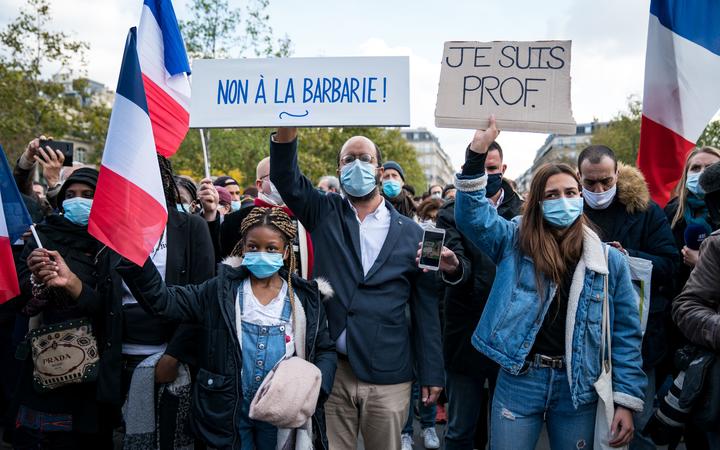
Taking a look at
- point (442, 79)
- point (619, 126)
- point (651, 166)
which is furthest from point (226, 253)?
point (619, 126)

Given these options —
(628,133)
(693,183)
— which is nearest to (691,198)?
(693,183)

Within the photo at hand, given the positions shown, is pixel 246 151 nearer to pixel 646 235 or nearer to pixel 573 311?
pixel 646 235

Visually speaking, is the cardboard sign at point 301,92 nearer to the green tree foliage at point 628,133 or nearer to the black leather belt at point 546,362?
the black leather belt at point 546,362

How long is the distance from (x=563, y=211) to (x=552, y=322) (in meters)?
0.55

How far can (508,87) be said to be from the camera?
3.00 m

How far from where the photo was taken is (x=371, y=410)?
3.19 m

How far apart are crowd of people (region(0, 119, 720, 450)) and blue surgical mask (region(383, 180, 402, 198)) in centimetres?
243

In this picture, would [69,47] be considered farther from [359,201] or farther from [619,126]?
[619,126]


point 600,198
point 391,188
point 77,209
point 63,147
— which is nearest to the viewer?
point 77,209

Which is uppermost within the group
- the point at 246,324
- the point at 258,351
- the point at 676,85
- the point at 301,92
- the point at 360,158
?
the point at 676,85

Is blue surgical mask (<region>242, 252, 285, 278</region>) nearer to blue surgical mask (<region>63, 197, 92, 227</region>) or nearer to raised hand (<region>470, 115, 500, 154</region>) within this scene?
blue surgical mask (<region>63, 197, 92, 227</region>)

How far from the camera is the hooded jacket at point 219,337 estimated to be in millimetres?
2951

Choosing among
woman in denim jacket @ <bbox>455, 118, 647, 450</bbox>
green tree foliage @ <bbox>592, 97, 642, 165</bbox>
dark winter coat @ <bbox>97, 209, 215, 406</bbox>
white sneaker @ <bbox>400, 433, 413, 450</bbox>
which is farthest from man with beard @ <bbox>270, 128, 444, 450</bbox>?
green tree foliage @ <bbox>592, 97, 642, 165</bbox>

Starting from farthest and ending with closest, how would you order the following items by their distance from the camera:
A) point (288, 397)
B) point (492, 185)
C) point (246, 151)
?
point (246, 151)
point (492, 185)
point (288, 397)
